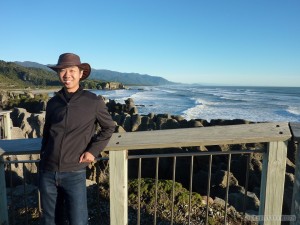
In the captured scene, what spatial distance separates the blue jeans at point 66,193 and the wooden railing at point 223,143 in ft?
0.99

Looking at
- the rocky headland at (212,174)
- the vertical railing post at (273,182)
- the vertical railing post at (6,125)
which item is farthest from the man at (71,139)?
the vertical railing post at (6,125)

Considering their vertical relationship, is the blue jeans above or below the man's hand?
below

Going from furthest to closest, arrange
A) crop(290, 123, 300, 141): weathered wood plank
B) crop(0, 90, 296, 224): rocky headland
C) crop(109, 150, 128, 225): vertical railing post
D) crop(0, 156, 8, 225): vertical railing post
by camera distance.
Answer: crop(0, 90, 296, 224): rocky headland → crop(0, 156, 8, 225): vertical railing post → crop(109, 150, 128, 225): vertical railing post → crop(290, 123, 300, 141): weathered wood plank

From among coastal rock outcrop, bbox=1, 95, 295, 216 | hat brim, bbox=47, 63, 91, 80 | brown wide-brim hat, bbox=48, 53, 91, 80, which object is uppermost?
brown wide-brim hat, bbox=48, 53, 91, 80

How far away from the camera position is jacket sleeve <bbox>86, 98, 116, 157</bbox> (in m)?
2.64

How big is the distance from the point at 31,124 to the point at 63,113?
10.5 metres

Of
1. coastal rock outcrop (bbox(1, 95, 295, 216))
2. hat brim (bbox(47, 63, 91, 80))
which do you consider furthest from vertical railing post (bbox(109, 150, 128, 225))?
coastal rock outcrop (bbox(1, 95, 295, 216))

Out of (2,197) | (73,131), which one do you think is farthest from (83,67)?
(2,197)

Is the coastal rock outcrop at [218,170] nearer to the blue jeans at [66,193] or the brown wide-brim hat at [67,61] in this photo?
the blue jeans at [66,193]

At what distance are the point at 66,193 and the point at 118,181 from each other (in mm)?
474

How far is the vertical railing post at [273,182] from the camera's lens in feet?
8.75

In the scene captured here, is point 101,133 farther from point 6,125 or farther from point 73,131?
point 6,125

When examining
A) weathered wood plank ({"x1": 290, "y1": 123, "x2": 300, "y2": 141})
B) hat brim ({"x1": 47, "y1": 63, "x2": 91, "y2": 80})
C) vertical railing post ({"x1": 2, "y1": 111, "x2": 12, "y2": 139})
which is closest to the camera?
weathered wood plank ({"x1": 290, "y1": 123, "x2": 300, "y2": 141})

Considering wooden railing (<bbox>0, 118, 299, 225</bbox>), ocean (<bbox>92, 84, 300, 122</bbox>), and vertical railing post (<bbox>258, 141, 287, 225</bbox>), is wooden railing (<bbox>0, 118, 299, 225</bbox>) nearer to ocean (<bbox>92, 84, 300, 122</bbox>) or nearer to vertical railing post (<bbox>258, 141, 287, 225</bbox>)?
vertical railing post (<bbox>258, 141, 287, 225</bbox>)
